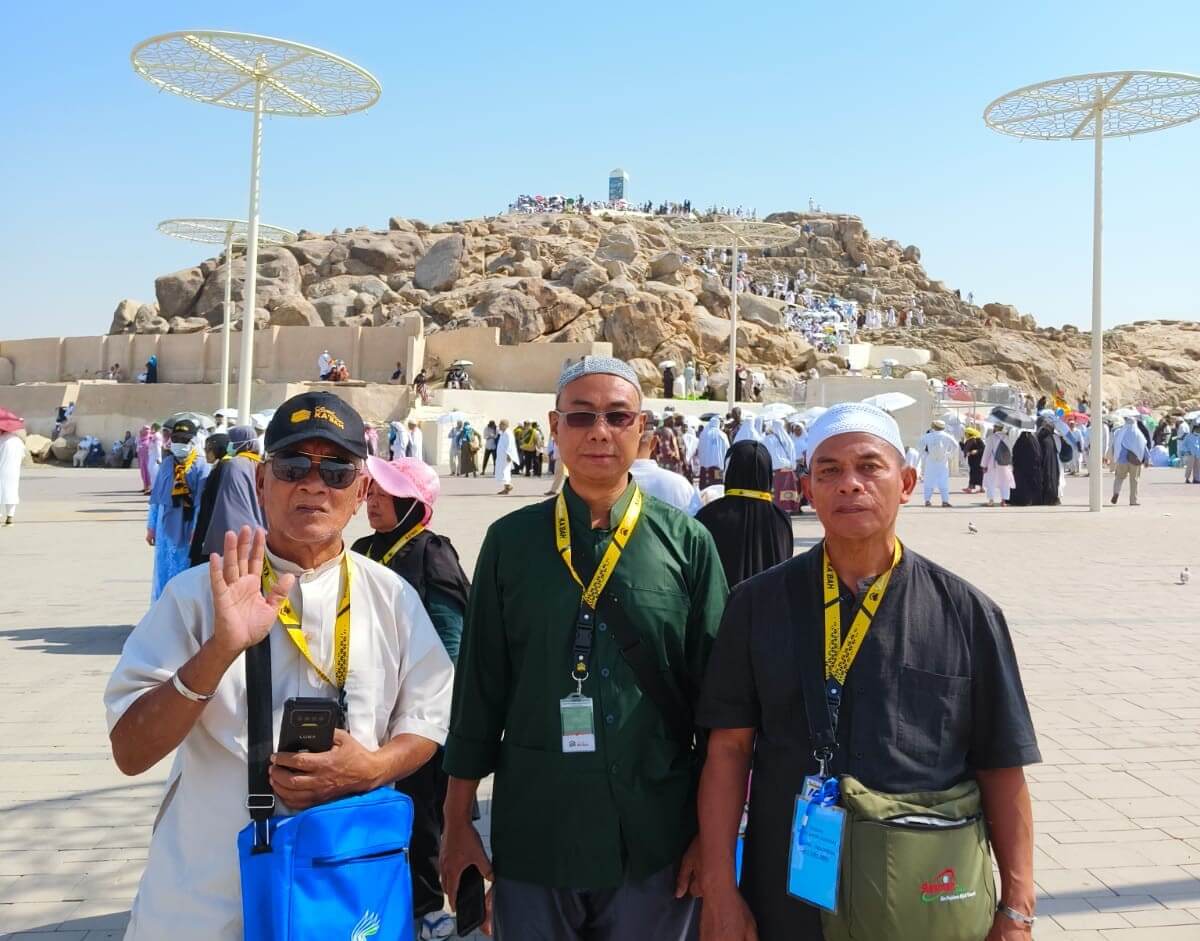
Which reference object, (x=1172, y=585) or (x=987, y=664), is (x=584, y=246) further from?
(x=987, y=664)

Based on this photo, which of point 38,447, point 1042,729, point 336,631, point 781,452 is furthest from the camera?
point 38,447

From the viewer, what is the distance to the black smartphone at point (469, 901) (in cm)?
212

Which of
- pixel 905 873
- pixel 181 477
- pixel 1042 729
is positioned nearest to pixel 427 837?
pixel 905 873

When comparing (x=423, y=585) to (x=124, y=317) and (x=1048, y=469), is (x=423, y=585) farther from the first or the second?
(x=124, y=317)

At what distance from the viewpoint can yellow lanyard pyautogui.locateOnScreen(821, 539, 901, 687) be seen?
192 cm

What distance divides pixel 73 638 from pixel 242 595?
6589mm

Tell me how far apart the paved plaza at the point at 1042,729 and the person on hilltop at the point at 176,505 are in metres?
0.82

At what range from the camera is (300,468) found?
6.69ft

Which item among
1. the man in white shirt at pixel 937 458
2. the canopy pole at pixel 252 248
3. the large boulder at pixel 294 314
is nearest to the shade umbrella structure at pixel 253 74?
the canopy pole at pixel 252 248

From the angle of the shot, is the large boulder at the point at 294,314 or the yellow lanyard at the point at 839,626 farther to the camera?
the large boulder at the point at 294,314

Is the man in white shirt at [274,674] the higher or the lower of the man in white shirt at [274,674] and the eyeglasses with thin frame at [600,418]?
the lower

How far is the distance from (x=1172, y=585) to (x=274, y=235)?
3243 cm

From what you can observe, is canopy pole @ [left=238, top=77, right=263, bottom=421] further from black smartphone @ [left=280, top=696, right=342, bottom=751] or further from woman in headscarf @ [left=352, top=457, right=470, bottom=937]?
black smartphone @ [left=280, top=696, right=342, bottom=751]

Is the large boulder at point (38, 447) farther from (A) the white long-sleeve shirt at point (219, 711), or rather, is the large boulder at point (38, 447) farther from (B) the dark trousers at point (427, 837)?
(A) the white long-sleeve shirt at point (219, 711)
